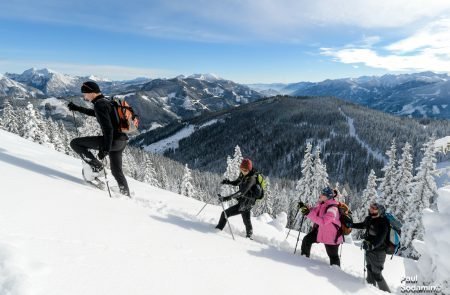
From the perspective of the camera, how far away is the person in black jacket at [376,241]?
25.3 feet

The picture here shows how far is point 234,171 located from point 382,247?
44261 mm

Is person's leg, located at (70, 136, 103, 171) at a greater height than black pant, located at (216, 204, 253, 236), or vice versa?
person's leg, located at (70, 136, 103, 171)

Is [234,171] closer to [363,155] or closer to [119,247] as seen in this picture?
[119,247]

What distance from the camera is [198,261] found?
205 inches

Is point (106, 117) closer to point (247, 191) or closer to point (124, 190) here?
point (124, 190)

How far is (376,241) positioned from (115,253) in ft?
20.1

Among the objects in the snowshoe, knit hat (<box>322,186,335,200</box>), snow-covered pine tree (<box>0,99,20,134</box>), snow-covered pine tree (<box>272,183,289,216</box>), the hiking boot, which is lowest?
snow-covered pine tree (<box>272,183,289,216</box>)

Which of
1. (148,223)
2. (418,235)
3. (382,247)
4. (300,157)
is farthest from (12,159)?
(300,157)

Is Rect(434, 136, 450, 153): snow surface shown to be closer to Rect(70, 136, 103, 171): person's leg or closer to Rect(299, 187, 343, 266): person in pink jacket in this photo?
Rect(299, 187, 343, 266): person in pink jacket

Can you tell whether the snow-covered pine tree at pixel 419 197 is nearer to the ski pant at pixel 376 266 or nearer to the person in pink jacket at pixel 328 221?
the ski pant at pixel 376 266

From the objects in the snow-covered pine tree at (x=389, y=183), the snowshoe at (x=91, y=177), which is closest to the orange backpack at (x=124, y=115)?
the snowshoe at (x=91, y=177)

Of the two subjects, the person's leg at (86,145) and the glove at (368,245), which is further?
the person's leg at (86,145)

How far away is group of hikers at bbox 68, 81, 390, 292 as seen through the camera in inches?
309

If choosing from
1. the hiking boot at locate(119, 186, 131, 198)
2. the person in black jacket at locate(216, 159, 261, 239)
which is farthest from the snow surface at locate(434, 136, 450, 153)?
the hiking boot at locate(119, 186, 131, 198)
